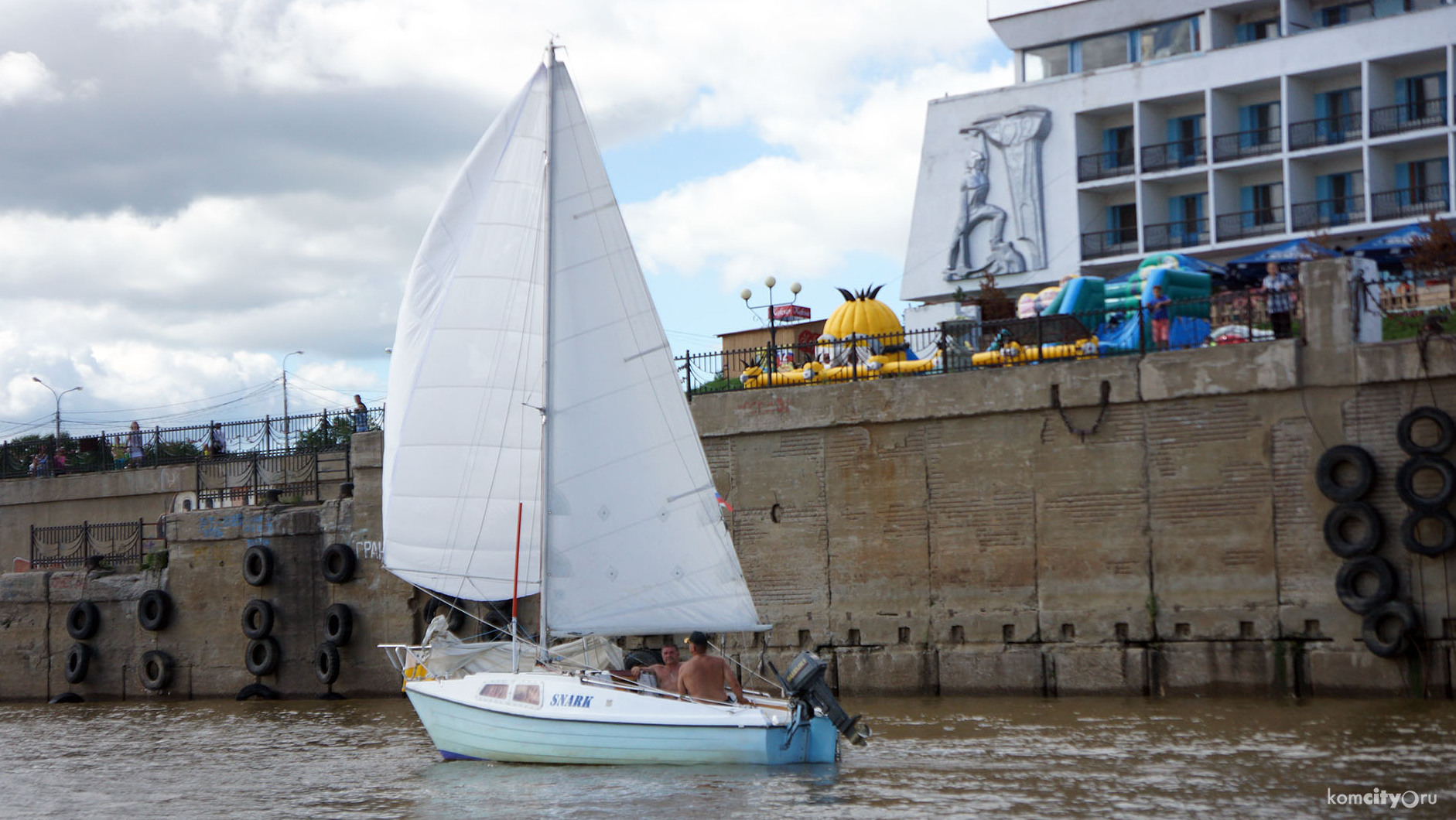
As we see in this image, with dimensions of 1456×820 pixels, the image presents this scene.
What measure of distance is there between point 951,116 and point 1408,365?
129 feet

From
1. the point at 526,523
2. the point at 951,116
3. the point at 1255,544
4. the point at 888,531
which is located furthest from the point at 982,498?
the point at 951,116

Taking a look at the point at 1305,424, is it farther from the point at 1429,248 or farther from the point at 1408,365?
the point at 1429,248

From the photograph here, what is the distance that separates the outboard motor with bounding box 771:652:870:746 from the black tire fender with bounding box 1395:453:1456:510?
921 cm

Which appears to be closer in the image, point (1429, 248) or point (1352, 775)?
point (1352, 775)

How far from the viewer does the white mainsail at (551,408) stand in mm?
19281

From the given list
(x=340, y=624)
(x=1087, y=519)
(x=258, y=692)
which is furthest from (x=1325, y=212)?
(x=258, y=692)

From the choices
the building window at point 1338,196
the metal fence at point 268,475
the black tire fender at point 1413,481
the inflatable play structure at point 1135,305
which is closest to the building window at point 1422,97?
the building window at point 1338,196

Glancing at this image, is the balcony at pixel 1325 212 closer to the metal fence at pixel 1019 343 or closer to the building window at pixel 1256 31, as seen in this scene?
the building window at pixel 1256 31

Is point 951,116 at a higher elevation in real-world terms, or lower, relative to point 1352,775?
higher

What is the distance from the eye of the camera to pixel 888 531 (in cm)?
2586

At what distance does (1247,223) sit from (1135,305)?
30.0 metres

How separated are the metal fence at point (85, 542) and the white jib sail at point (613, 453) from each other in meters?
20.9

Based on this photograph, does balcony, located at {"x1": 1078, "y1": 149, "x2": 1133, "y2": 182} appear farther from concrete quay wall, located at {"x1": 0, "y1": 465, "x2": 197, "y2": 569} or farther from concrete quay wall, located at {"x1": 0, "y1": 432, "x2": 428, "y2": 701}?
concrete quay wall, located at {"x1": 0, "y1": 465, "x2": 197, "y2": 569}

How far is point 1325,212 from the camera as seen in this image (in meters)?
51.9
